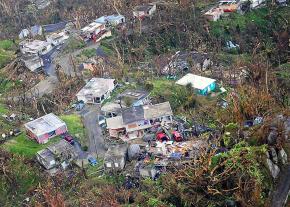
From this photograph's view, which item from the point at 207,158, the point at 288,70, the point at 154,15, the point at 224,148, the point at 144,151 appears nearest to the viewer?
the point at 207,158

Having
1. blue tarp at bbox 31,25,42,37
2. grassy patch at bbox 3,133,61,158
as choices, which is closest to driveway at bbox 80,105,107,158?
grassy patch at bbox 3,133,61,158

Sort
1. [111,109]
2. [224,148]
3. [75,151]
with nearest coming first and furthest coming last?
[224,148] < [75,151] < [111,109]

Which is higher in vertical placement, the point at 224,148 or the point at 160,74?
the point at 224,148

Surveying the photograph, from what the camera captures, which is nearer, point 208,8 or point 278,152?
point 278,152

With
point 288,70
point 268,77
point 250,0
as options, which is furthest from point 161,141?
point 250,0

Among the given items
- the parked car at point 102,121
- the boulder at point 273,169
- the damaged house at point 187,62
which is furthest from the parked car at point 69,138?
the boulder at point 273,169

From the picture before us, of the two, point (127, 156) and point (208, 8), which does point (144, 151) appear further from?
point (208, 8)

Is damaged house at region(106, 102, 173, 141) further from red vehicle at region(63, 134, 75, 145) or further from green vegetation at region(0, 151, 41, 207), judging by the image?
green vegetation at region(0, 151, 41, 207)
